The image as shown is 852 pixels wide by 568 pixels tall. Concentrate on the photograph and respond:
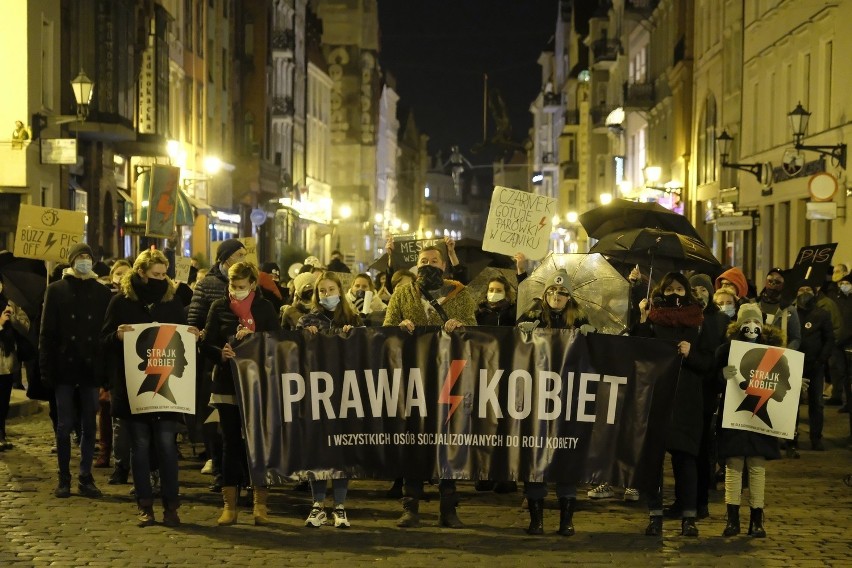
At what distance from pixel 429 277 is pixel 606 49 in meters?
65.8

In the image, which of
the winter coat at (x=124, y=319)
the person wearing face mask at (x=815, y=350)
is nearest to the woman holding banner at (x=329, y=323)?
the winter coat at (x=124, y=319)

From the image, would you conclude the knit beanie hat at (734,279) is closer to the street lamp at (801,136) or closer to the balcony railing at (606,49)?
the street lamp at (801,136)

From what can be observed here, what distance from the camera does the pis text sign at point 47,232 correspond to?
19.2 m

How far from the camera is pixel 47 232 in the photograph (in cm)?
1942

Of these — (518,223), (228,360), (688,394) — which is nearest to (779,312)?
(518,223)

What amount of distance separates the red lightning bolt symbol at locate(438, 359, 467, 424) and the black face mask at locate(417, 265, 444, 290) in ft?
2.33

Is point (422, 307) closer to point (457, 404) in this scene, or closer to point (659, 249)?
point (457, 404)

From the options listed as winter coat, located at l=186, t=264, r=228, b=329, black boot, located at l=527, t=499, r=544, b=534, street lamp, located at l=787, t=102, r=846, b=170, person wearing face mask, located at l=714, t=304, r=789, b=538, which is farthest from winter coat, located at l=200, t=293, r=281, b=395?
street lamp, located at l=787, t=102, r=846, b=170

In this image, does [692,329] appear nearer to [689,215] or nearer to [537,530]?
[537,530]

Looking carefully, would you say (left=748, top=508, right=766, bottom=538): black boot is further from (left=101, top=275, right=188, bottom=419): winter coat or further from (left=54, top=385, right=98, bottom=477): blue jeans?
(left=54, top=385, right=98, bottom=477): blue jeans

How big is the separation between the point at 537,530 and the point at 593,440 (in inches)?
28.5

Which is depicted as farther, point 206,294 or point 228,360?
point 206,294

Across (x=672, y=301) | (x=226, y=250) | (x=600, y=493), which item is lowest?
(x=600, y=493)

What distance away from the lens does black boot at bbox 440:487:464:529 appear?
11.1 metres
